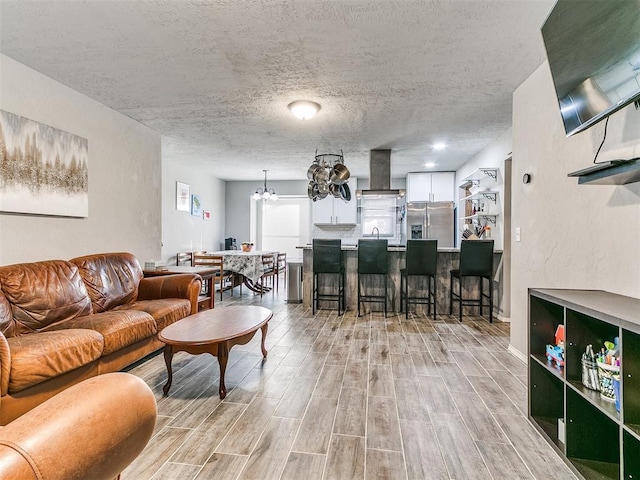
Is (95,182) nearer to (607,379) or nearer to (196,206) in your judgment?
(196,206)

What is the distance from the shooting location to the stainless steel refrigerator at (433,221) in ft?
21.7

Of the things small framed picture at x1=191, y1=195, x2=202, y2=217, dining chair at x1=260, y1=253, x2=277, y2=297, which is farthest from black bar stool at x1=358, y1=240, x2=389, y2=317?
small framed picture at x1=191, y1=195, x2=202, y2=217

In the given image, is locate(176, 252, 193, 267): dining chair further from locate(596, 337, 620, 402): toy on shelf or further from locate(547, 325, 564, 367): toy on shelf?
locate(596, 337, 620, 402): toy on shelf

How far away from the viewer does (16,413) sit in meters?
1.78

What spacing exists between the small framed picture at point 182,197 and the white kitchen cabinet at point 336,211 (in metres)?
2.72

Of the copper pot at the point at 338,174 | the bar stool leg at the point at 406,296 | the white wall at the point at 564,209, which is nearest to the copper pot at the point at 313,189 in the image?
the copper pot at the point at 338,174

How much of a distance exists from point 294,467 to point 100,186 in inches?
134

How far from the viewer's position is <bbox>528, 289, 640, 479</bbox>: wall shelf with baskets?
4.11 ft

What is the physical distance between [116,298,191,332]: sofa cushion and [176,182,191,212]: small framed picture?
3325 millimetres

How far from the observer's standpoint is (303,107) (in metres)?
3.39

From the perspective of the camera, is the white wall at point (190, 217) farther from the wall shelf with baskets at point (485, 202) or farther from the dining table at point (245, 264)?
the wall shelf with baskets at point (485, 202)

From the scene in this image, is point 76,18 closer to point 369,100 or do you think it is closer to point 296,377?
point 369,100

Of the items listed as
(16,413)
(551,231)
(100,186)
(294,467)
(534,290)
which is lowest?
(294,467)

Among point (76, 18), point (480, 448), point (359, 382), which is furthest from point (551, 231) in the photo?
point (76, 18)
